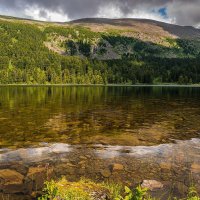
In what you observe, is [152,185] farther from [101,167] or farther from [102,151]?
[102,151]

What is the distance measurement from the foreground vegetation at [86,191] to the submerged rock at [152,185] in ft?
2.14

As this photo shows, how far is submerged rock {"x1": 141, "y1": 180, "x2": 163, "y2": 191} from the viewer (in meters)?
15.4

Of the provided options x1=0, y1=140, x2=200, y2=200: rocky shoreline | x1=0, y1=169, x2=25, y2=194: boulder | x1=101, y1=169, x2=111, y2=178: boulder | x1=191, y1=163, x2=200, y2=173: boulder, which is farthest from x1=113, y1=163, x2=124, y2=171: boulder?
x1=0, y1=169, x2=25, y2=194: boulder

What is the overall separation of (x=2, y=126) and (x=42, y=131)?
584 cm

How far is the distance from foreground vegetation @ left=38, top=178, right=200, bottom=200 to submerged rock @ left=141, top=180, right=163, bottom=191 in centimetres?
65

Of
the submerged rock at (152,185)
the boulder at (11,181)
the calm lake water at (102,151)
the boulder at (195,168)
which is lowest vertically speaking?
the calm lake water at (102,151)

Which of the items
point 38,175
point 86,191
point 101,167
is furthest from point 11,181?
point 101,167

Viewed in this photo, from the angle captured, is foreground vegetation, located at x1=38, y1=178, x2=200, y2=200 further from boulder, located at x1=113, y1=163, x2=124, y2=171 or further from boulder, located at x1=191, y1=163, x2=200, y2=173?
boulder, located at x1=191, y1=163, x2=200, y2=173

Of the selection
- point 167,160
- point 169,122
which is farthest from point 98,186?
point 169,122

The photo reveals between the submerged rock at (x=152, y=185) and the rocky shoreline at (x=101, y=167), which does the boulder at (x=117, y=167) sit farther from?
the submerged rock at (x=152, y=185)

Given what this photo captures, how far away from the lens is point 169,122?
39031mm

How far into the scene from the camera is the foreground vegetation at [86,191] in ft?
40.3

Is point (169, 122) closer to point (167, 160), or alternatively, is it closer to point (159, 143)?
point (159, 143)

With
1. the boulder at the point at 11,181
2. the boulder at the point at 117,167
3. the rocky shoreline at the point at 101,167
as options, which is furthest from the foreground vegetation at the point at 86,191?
the boulder at the point at 117,167
